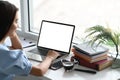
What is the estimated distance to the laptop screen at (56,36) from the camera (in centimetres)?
195

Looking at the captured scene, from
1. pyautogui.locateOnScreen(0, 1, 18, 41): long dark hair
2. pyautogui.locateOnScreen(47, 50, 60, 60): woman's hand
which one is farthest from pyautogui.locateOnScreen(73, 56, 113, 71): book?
pyautogui.locateOnScreen(0, 1, 18, 41): long dark hair

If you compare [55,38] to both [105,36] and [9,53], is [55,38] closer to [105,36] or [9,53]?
[105,36]

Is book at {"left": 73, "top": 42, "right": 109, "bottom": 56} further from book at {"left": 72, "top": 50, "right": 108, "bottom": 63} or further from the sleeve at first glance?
the sleeve

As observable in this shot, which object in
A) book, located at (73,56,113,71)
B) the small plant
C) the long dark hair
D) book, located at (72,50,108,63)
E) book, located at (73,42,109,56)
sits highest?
the long dark hair

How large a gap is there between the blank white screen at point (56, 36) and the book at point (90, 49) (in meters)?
0.13

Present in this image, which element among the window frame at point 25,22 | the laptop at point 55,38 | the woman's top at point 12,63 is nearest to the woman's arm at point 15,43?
the laptop at point 55,38

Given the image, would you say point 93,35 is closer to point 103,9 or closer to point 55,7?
point 103,9

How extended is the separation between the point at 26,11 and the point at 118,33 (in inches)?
36.9

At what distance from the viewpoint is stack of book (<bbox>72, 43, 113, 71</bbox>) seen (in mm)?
1756

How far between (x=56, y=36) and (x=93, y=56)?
37 centimetres

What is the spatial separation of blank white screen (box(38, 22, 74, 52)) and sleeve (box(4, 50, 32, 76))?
1.53 feet

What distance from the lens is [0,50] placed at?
1.50 metres

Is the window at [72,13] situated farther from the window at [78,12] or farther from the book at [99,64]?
the book at [99,64]


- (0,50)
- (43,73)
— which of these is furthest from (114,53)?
(0,50)
